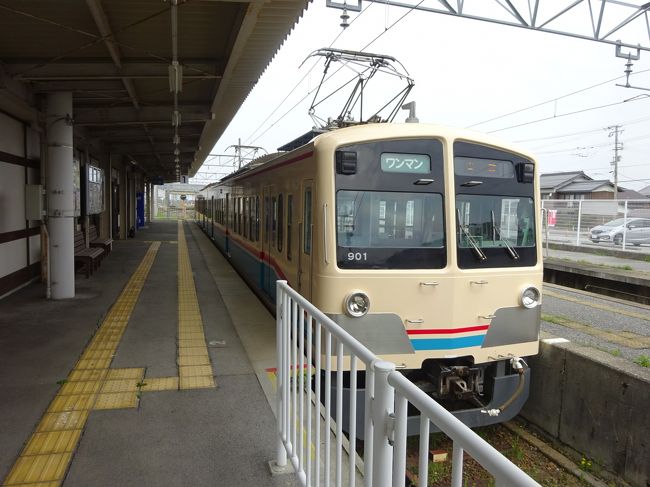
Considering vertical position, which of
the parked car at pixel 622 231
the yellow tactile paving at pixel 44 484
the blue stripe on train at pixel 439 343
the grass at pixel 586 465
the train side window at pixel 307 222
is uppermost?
the train side window at pixel 307 222

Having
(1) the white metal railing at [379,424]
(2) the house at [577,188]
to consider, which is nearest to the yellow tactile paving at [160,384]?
(1) the white metal railing at [379,424]

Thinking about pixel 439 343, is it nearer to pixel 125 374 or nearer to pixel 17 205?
pixel 125 374

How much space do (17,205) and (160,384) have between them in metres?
5.87

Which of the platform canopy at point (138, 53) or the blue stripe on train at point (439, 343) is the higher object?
the platform canopy at point (138, 53)

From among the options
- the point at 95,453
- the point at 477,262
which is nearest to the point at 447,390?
the point at 477,262

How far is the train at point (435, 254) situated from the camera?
14.1 ft

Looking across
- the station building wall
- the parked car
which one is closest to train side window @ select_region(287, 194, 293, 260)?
the station building wall

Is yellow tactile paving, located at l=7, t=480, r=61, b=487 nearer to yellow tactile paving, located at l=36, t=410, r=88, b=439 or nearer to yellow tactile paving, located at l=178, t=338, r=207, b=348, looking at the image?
yellow tactile paving, located at l=36, t=410, r=88, b=439

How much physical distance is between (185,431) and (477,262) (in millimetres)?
2705

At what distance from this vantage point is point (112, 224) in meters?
19.4

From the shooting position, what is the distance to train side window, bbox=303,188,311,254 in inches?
197

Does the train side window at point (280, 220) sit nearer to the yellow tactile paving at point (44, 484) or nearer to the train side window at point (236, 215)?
the yellow tactile paving at point (44, 484)

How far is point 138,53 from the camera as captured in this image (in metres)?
7.07

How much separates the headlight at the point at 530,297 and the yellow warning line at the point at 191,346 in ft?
9.30
